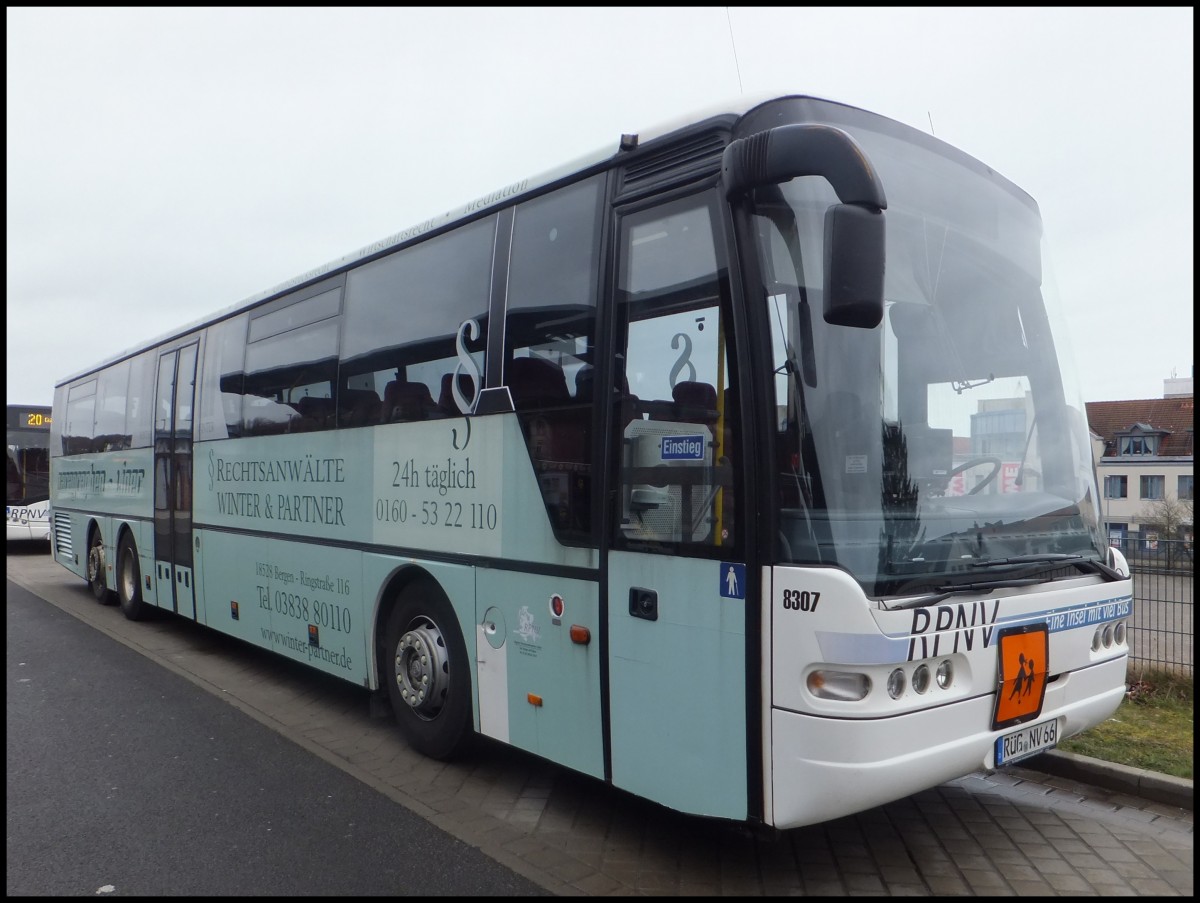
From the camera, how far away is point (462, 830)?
4801 mm

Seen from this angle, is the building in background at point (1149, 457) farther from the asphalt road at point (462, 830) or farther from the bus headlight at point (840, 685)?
the bus headlight at point (840, 685)

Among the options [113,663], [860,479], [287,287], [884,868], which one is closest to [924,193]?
[860,479]

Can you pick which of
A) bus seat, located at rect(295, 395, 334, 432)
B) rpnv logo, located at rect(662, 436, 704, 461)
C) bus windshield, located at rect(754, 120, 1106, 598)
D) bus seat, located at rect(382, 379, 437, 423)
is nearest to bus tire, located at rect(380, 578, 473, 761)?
bus seat, located at rect(382, 379, 437, 423)

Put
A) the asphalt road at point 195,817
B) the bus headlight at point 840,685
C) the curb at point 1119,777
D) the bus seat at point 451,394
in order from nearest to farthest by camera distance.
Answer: the bus headlight at point 840,685, the asphalt road at point 195,817, the curb at point 1119,777, the bus seat at point 451,394

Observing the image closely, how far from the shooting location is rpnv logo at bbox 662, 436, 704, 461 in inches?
158

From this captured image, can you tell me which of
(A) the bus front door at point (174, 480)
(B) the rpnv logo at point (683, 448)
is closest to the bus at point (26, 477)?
(A) the bus front door at point (174, 480)

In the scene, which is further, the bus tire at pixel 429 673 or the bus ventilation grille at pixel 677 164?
the bus tire at pixel 429 673

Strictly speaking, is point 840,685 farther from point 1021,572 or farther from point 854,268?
point 854,268

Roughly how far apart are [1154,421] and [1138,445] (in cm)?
227

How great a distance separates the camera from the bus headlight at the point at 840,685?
3611 mm

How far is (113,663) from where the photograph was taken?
9.12 m

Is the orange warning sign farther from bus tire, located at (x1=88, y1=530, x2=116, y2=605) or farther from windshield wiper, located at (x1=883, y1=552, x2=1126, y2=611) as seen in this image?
bus tire, located at (x1=88, y1=530, x2=116, y2=605)

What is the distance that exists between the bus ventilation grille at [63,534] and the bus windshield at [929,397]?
549 inches

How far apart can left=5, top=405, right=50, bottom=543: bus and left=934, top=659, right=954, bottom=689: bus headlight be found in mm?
23488
